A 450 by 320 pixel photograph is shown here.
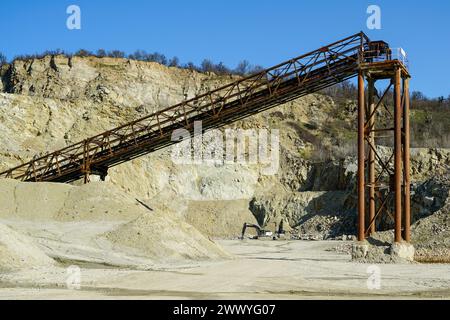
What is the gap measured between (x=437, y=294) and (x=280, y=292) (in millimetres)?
3518

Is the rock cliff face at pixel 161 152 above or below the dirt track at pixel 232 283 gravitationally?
above

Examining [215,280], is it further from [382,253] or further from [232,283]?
[382,253]

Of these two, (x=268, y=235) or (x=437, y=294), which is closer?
(x=437, y=294)

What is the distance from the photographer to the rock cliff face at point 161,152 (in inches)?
1916

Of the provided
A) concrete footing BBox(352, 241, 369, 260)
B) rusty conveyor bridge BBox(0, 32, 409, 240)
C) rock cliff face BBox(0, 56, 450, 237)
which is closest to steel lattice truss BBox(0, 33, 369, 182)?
rusty conveyor bridge BBox(0, 32, 409, 240)

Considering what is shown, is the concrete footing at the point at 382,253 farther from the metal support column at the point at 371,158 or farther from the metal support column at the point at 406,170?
the metal support column at the point at 371,158

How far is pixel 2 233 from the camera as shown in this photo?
54.6 feet

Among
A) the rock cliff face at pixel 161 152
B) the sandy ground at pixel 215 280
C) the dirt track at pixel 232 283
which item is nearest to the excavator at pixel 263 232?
the rock cliff face at pixel 161 152

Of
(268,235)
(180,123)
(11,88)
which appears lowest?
(268,235)

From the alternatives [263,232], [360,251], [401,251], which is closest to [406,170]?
[401,251]

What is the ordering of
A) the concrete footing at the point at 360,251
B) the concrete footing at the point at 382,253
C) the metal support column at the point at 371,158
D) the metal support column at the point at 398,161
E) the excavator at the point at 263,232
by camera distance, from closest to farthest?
the concrete footing at the point at 382,253 → the metal support column at the point at 398,161 → the concrete footing at the point at 360,251 → the metal support column at the point at 371,158 → the excavator at the point at 263,232

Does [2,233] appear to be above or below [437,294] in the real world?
above
